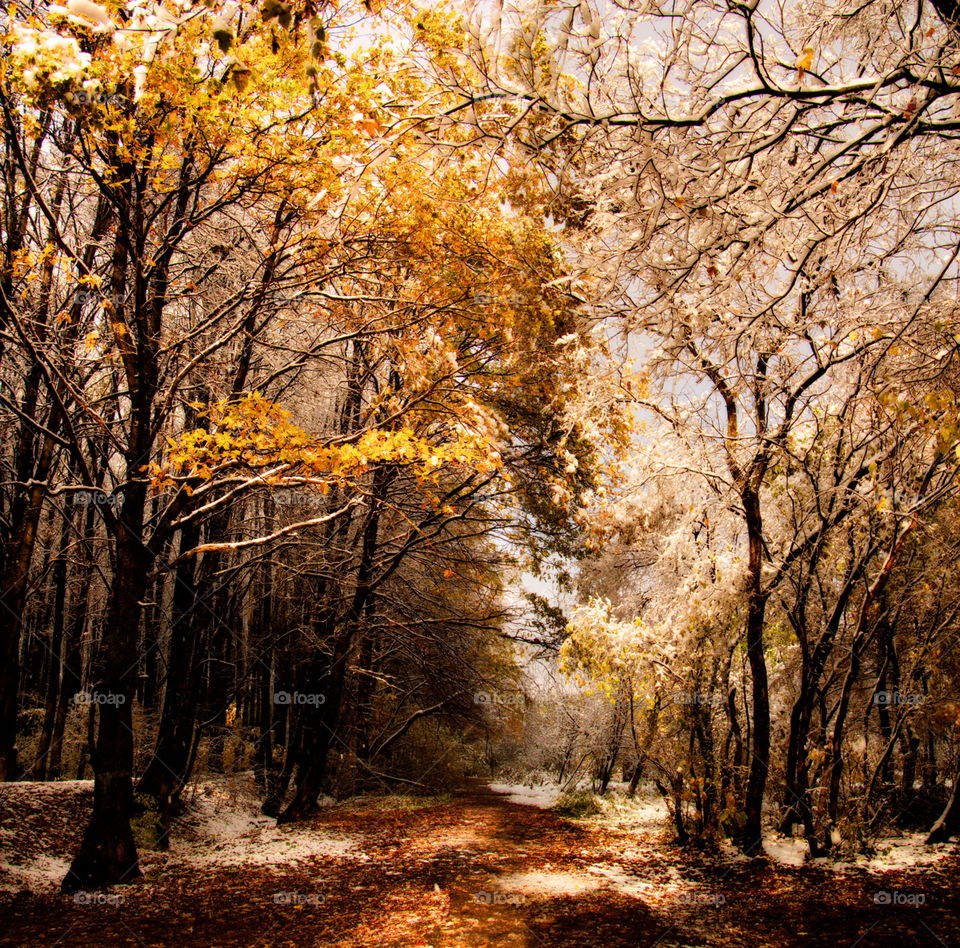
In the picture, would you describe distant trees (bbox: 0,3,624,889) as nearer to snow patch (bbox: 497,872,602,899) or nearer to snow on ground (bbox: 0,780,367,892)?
snow on ground (bbox: 0,780,367,892)


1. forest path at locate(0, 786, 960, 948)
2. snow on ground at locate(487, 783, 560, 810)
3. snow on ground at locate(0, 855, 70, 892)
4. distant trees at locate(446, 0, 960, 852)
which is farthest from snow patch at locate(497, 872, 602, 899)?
snow on ground at locate(487, 783, 560, 810)

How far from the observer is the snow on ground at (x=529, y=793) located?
14.9 m

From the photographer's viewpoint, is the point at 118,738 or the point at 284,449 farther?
the point at 118,738

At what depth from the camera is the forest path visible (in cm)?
462

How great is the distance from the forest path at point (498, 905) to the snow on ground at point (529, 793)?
286 inches

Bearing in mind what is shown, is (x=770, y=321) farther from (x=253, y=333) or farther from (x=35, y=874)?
(x=35, y=874)

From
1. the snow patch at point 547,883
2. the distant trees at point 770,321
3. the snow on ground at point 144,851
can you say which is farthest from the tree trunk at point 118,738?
the distant trees at point 770,321

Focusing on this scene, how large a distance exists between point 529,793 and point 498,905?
44.8 feet

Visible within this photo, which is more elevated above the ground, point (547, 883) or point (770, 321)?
point (770, 321)

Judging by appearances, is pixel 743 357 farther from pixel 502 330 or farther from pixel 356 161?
pixel 356 161

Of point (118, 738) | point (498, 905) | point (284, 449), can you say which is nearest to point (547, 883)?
point (498, 905)

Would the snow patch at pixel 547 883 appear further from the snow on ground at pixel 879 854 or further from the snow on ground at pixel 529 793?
the snow on ground at pixel 529 793

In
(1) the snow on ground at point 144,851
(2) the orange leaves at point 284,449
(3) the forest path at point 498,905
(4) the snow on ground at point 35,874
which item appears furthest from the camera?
(1) the snow on ground at point 144,851

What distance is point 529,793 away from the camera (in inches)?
709
